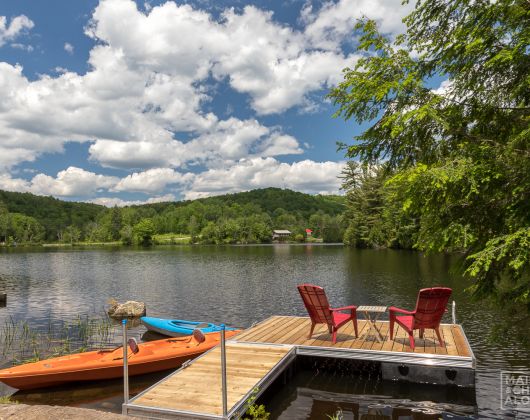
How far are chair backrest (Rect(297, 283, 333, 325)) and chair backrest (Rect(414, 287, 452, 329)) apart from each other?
1679mm

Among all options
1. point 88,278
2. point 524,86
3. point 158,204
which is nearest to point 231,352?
point 524,86

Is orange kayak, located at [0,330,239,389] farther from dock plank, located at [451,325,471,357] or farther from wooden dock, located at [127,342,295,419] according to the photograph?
dock plank, located at [451,325,471,357]

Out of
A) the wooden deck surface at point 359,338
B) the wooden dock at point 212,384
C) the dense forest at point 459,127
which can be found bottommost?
the wooden dock at point 212,384

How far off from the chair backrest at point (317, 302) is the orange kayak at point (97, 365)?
120 inches

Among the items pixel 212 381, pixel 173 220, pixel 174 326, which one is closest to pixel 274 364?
pixel 212 381

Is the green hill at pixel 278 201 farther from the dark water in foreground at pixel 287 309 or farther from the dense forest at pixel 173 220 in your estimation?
the dark water in foreground at pixel 287 309

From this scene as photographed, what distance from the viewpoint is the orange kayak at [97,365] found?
808 cm

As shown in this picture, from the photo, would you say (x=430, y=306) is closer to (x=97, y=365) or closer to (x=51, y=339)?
(x=97, y=365)

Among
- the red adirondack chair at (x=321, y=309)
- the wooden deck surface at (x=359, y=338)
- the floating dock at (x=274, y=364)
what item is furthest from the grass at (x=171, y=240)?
the red adirondack chair at (x=321, y=309)

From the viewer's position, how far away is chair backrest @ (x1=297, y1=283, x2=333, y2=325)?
7.89 meters

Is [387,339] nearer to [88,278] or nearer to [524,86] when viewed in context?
[524,86]

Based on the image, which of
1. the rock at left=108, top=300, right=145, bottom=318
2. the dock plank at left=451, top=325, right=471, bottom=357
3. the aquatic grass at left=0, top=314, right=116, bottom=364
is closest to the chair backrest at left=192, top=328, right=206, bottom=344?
the aquatic grass at left=0, top=314, right=116, bottom=364

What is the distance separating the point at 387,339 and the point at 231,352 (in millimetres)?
3256

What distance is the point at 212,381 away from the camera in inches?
255
